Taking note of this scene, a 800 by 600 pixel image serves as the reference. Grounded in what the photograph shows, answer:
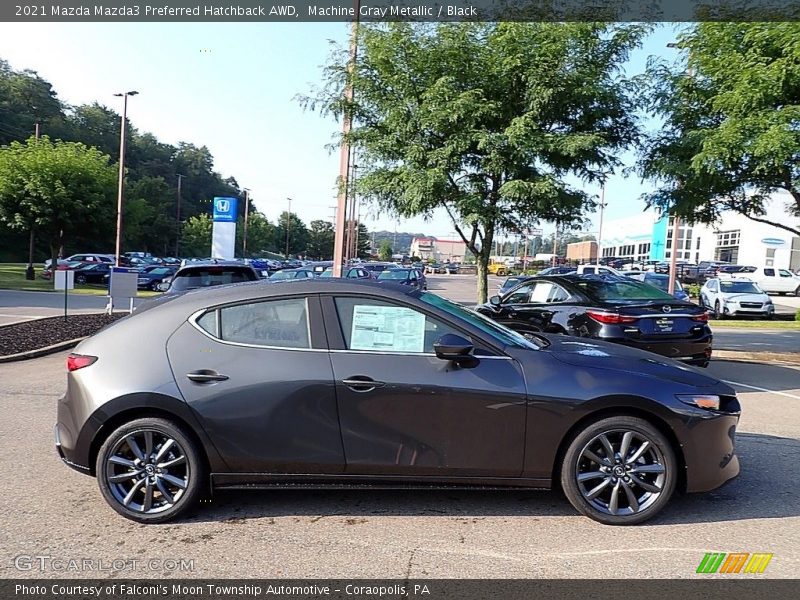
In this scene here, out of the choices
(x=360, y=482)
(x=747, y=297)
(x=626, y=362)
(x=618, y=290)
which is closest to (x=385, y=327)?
(x=360, y=482)

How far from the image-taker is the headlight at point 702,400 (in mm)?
3910

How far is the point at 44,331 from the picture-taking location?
11.7 m

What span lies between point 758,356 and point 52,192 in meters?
29.3

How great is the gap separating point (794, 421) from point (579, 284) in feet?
10.0

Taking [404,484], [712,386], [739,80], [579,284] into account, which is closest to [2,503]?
[404,484]

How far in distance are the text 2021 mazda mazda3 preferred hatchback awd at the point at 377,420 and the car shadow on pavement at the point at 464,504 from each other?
0.80 feet

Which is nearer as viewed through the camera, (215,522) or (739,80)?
(215,522)

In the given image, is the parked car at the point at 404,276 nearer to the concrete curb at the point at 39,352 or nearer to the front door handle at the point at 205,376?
the concrete curb at the point at 39,352

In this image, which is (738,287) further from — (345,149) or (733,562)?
(733,562)

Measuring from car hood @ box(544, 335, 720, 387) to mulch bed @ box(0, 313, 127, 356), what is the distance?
893 cm

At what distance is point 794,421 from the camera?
6.70m

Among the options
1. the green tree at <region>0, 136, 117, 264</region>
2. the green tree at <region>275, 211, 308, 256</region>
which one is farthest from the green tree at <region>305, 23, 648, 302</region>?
the green tree at <region>275, 211, 308, 256</region>

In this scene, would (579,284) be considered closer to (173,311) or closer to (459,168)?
(459,168)

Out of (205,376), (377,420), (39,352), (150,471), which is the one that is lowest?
(39,352)
